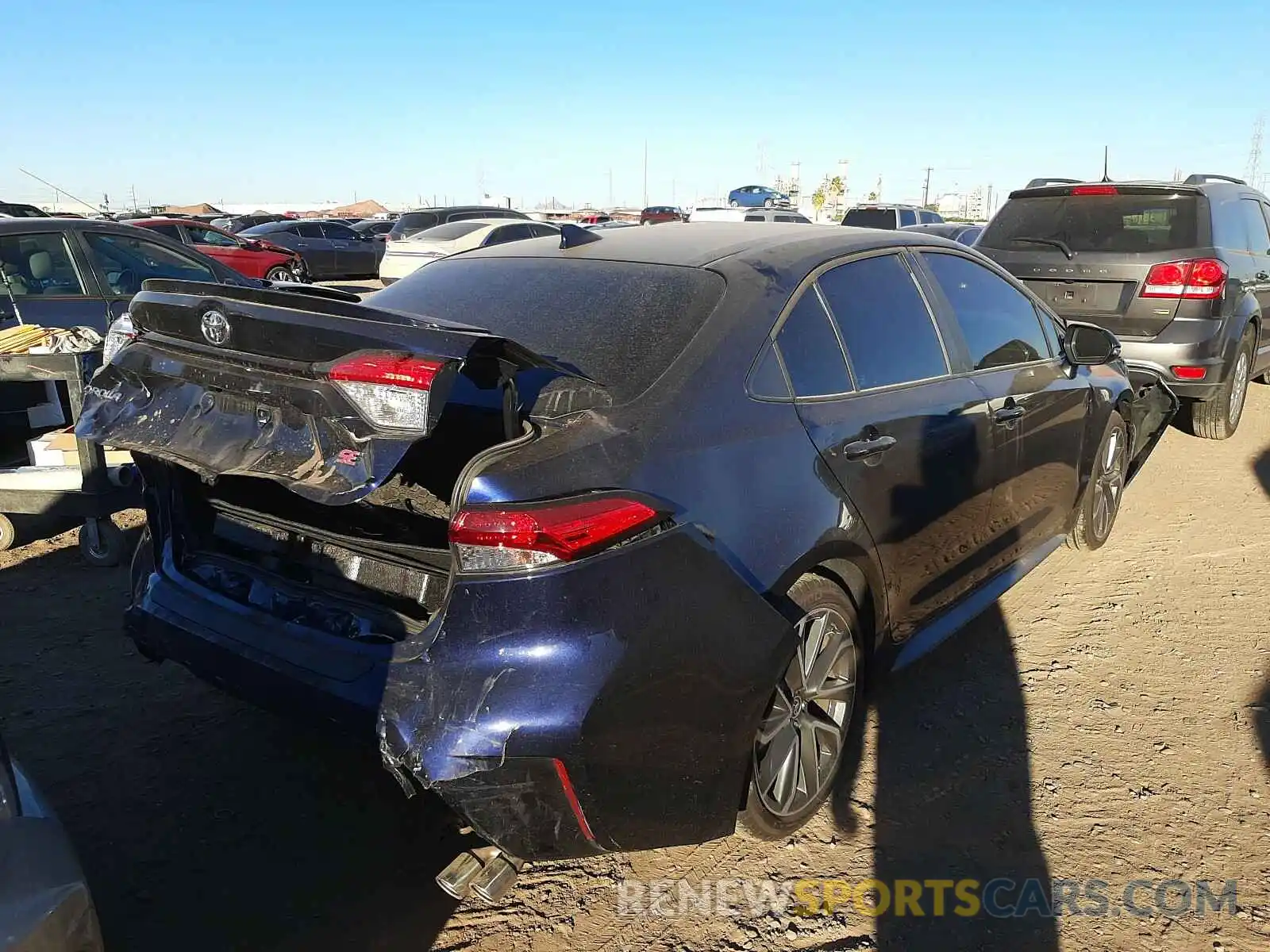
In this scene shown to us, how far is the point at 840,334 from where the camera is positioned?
298cm

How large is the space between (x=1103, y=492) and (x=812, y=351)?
2.89m

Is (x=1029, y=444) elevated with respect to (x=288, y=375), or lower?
lower

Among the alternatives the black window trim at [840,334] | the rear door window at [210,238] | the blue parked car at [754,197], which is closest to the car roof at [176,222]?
the rear door window at [210,238]

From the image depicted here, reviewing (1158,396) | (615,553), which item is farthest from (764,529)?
(1158,396)

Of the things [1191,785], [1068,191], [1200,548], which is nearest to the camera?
[1191,785]

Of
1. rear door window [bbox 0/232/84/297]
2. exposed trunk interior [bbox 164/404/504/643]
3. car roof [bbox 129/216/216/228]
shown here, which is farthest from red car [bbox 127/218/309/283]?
exposed trunk interior [bbox 164/404/504/643]

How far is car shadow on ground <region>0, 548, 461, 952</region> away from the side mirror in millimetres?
3391

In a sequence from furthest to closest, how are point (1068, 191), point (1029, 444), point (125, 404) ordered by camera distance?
point (1068, 191) → point (1029, 444) → point (125, 404)

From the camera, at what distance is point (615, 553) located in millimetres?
2109

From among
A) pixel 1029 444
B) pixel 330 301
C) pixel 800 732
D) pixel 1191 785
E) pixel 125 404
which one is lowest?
pixel 1191 785

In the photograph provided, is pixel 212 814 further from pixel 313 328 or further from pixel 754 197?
pixel 754 197

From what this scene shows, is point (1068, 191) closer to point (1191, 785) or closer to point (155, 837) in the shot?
point (1191, 785)

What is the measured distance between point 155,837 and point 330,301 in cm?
163

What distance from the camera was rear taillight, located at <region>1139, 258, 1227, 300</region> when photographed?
6531 mm
